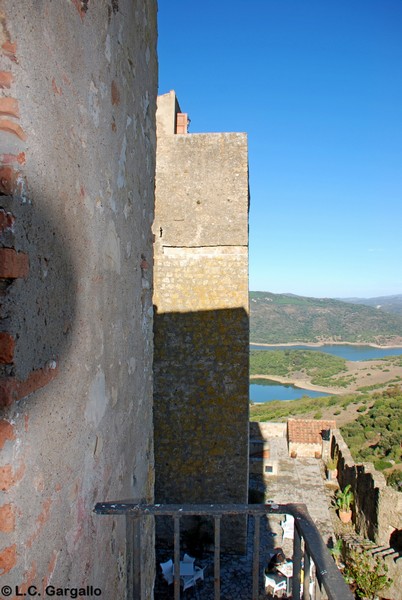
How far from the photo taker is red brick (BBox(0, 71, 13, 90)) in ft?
3.09

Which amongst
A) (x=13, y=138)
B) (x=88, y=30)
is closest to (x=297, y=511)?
(x=13, y=138)

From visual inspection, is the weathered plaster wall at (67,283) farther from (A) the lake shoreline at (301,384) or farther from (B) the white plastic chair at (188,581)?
(A) the lake shoreline at (301,384)

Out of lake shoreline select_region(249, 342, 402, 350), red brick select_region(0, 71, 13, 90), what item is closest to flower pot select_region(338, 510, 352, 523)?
red brick select_region(0, 71, 13, 90)

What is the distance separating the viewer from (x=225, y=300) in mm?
6152

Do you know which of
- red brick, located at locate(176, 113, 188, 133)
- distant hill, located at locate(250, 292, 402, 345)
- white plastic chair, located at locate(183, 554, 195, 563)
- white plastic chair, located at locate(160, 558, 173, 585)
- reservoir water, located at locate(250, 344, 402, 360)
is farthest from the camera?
distant hill, located at locate(250, 292, 402, 345)

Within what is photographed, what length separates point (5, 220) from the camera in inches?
36.6

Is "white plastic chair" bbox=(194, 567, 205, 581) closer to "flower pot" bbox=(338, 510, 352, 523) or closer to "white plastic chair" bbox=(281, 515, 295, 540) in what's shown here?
"white plastic chair" bbox=(281, 515, 295, 540)

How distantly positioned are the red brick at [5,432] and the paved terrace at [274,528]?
226 inches

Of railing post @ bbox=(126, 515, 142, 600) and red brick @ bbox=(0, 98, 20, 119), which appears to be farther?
railing post @ bbox=(126, 515, 142, 600)

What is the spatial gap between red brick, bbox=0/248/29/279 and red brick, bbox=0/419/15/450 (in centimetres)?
31

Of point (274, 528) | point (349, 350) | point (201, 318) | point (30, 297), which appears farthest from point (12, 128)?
point (349, 350)

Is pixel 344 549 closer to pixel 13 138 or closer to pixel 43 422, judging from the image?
pixel 43 422

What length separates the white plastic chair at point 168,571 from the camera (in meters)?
5.80

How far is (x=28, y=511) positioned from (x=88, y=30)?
4.78 ft
